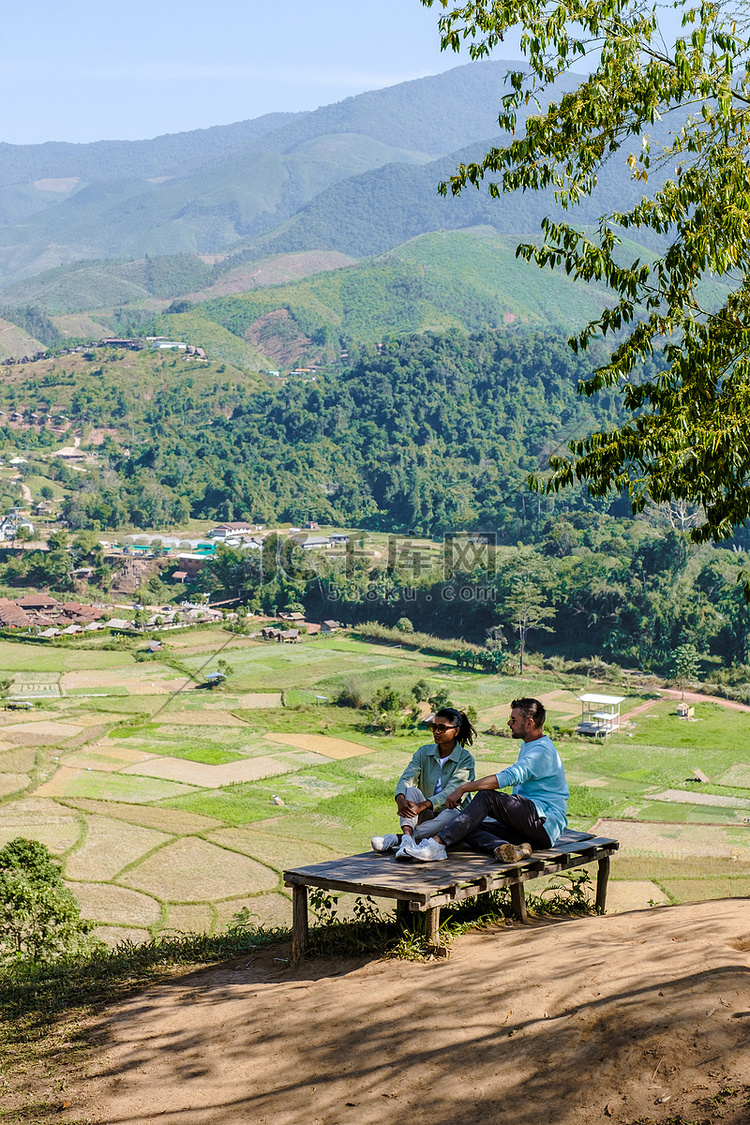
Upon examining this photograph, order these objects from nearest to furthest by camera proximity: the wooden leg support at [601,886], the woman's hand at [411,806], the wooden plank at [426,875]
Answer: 1. the wooden plank at [426,875]
2. the woman's hand at [411,806]
3. the wooden leg support at [601,886]

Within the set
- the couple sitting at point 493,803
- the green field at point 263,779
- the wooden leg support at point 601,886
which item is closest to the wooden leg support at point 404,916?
the couple sitting at point 493,803

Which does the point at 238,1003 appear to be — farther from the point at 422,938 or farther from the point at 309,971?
the point at 422,938

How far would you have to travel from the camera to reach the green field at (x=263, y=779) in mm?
17766

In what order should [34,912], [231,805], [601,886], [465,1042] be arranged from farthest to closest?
1. [231,805]
2. [34,912]
3. [601,886]
4. [465,1042]

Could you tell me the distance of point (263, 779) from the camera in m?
26.4

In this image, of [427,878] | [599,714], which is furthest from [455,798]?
[599,714]

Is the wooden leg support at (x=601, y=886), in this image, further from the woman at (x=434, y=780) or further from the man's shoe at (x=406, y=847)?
the man's shoe at (x=406, y=847)

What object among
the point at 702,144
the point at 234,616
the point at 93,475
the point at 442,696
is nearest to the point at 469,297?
the point at 93,475

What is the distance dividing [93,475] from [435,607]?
45651 mm

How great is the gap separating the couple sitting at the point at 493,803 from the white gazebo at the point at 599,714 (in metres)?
26.1

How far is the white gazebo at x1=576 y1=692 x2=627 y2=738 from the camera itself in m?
31.1

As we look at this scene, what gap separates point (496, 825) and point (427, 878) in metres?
0.76

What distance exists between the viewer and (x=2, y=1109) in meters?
3.85

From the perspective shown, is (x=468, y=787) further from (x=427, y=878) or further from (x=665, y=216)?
(x=665, y=216)
